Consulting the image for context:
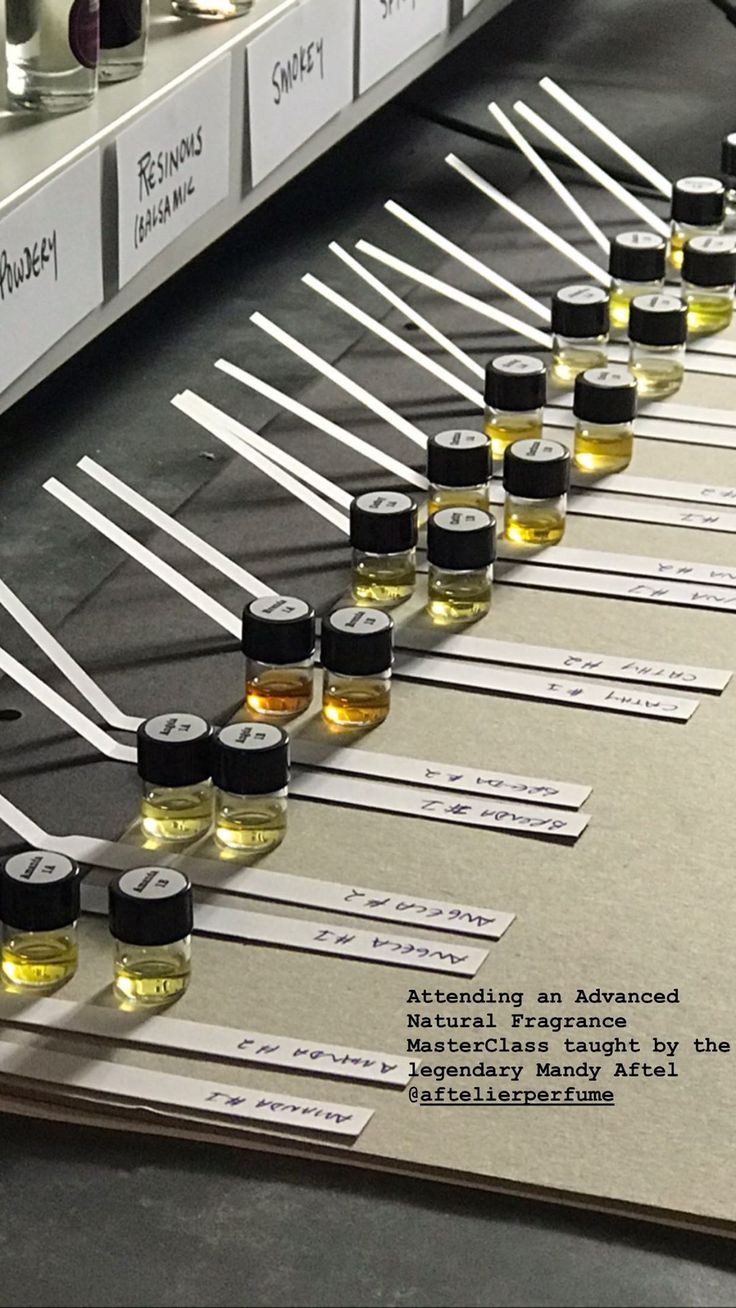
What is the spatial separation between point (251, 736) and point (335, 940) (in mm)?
123

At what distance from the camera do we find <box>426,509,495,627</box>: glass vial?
142 cm

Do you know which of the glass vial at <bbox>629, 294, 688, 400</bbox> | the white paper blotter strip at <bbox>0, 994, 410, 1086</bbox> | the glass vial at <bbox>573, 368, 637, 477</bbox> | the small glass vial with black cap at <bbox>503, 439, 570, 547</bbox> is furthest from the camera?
the glass vial at <bbox>629, 294, 688, 400</bbox>

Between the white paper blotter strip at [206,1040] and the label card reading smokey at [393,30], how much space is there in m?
1.01

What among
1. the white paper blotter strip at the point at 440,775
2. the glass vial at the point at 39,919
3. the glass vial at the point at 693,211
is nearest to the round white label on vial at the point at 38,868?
the glass vial at the point at 39,919

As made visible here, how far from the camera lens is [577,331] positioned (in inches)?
69.0

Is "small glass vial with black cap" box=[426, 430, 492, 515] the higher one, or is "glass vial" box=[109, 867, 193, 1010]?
"glass vial" box=[109, 867, 193, 1010]

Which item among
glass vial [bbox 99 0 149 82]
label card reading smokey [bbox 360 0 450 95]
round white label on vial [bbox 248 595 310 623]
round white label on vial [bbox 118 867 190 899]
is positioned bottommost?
round white label on vial [bbox 248 595 310 623]

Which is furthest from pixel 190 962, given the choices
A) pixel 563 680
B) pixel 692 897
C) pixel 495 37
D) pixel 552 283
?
pixel 495 37

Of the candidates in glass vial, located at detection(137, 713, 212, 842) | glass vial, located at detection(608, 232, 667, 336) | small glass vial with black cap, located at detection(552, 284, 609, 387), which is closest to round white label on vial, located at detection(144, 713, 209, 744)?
glass vial, located at detection(137, 713, 212, 842)

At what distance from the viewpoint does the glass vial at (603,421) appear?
1619mm

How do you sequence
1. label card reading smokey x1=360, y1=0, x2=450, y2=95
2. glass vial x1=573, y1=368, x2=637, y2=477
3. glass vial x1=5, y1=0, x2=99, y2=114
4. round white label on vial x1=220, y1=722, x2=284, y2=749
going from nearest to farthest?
round white label on vial x1=220, y1=722, x2=284, y2=749
glass vial x1=5, y1=0, x2=99, y2=114
glass vial x1=573, y1=368, x2=637, y2=477
label card reading smokey x1=360, y1=0, x2=450, y2=95

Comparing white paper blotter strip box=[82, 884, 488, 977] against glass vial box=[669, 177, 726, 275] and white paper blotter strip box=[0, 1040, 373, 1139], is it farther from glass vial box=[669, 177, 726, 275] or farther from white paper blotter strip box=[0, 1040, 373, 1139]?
glass vial box=[669, 177, 726, 275]

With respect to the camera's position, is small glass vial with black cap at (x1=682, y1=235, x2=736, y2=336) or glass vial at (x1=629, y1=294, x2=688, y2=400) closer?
glass vial at (x1=629, y1=294, x2=688, y2=400)

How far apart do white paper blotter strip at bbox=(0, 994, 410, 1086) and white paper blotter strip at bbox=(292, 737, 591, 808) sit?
0.78ft
